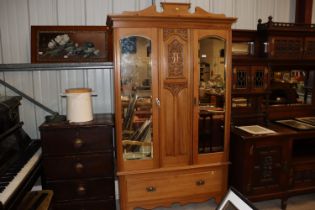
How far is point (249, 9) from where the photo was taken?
9.86 ft

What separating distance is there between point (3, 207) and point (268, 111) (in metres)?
2.65

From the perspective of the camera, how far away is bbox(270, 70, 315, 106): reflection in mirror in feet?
9.67

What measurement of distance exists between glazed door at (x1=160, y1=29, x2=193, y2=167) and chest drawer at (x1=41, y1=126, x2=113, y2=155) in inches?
20.5

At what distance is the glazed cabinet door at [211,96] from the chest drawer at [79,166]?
0.85 meters

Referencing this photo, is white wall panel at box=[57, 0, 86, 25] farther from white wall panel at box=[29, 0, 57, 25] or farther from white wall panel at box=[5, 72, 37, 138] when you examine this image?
white wall panel at box=[5, 72, 37, 138]

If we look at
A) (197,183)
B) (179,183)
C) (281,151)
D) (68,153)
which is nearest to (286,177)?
(281,151)

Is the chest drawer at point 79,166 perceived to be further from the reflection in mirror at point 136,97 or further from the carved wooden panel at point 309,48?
the carved wooden panel at point 309,48

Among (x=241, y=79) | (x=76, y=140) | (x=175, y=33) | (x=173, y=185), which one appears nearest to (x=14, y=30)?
(x=76, y=140)

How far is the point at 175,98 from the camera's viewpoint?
2.34m

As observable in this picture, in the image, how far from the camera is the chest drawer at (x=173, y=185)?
7.92 feet

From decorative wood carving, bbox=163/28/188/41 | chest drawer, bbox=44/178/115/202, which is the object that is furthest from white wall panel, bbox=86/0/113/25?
chest drawer, bbox=44/178/115/202

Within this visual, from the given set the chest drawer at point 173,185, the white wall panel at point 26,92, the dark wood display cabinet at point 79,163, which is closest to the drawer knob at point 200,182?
the chest drawer at point 173,185

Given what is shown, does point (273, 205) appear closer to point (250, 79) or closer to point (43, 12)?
point (250, 79)

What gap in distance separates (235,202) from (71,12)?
2.31m
